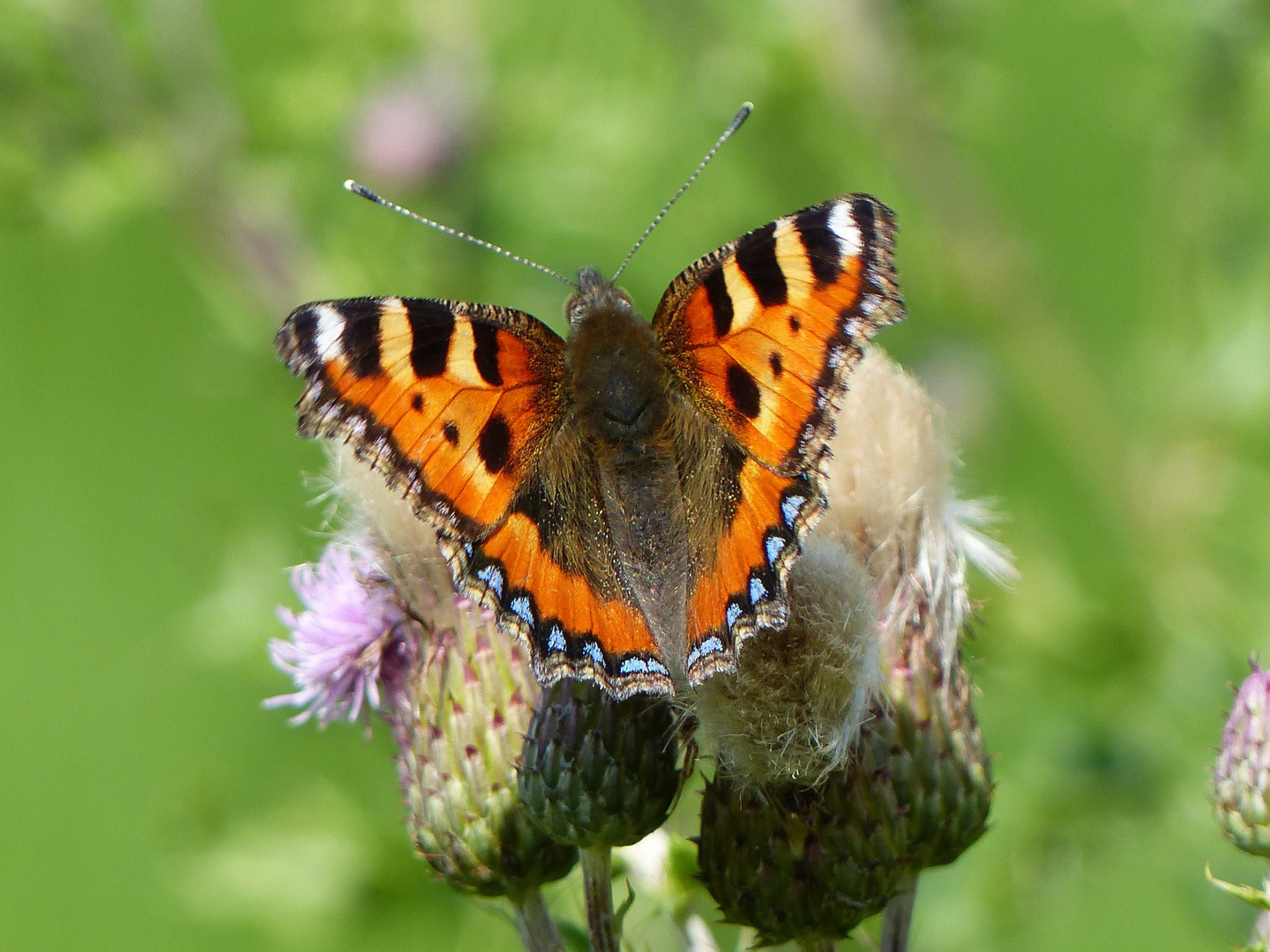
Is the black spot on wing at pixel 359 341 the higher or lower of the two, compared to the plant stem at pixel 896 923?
higher

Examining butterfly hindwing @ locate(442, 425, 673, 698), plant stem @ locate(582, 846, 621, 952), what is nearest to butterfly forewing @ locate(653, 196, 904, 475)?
butterfly hindwing @ locate(442, 425, 673, 698)

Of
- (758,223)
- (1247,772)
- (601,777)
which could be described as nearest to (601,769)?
(601,777)

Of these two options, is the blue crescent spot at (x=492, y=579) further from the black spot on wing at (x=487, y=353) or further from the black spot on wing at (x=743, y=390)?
the black spot on wing at (x=743, y=390)

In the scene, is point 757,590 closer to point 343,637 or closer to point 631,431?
point 631,431

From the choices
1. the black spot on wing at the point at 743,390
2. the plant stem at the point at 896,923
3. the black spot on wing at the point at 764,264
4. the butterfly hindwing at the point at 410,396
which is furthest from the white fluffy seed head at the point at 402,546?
the plant stem at the point at 896,923

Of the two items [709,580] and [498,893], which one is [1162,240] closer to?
[709,580]

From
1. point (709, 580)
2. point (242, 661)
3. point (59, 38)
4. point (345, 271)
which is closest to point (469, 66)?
point (345, 271)

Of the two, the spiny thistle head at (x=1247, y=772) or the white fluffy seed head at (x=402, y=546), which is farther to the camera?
the white fluffy seed head at (x=402, y=546)
